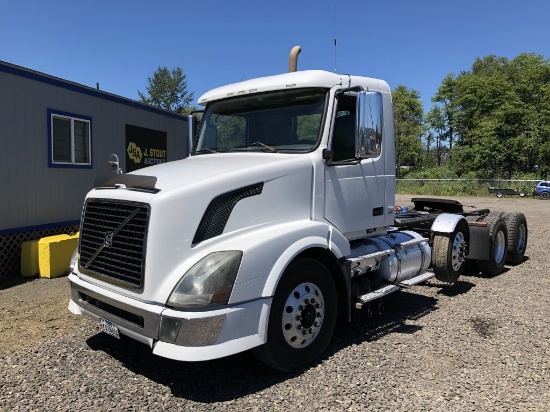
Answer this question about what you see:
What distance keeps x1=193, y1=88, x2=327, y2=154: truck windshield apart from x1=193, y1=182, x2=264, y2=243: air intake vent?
0.89 meters

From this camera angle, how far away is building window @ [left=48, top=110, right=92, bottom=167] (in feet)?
27.0

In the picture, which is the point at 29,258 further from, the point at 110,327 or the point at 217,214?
the point at 217,214

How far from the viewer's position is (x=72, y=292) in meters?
3.97

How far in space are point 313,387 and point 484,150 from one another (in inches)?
1724

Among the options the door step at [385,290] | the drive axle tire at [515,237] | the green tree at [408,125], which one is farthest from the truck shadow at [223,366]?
the green tree at [408,125]

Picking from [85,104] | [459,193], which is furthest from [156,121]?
[459,193]

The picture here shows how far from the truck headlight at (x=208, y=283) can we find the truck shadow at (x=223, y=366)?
2.78ft

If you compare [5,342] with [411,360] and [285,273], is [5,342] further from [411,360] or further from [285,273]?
[411,360]

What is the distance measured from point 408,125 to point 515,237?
52.7 metres

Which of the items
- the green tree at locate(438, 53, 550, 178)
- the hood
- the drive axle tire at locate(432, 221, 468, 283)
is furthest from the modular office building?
the green tree at locate(438, 53, 550, 178)

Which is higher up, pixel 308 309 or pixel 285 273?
pixel 285 273

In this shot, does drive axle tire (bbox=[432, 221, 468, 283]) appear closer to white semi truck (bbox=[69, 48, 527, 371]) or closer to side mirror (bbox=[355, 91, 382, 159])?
white semi truck (bbox=[69, 48, 527, 371])

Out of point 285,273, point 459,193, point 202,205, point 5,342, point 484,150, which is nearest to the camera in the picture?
point 202,205

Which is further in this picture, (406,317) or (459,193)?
(459,193)
